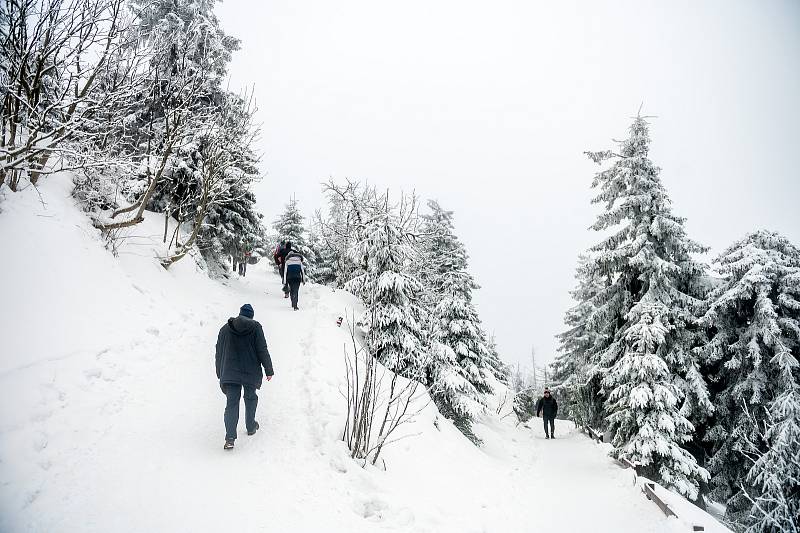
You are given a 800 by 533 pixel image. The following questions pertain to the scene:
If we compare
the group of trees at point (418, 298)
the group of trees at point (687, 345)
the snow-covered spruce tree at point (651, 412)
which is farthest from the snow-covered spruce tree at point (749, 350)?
the group of trees at point (418, 298)

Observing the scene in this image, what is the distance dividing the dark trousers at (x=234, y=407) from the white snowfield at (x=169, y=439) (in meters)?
0.24

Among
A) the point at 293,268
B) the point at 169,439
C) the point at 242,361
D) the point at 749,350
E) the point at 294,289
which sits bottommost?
the point at 169,439

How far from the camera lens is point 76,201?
28.4 feet

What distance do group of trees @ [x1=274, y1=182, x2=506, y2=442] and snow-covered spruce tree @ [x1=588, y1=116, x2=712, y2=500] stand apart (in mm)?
4947

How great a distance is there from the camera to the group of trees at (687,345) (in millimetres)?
9609

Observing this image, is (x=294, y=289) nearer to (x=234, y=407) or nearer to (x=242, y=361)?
(x=242, y=361)

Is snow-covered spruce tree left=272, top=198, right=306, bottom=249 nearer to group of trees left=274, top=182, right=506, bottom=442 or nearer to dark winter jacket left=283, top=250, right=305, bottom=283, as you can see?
group of trees left=274, top=182, right=506, bottom=442

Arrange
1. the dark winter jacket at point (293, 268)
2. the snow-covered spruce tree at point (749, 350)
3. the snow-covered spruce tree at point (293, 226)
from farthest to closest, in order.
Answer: the snow-covered spruce tree at point (293, 226) < the dark winter jacket at point (293, 268) < the snow-covered spruce tree at point (749, 350)

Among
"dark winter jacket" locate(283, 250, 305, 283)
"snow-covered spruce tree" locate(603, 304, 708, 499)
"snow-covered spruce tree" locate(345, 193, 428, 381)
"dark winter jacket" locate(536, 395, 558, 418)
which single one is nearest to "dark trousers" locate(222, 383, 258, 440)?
"snow-covered spruce tree" locate(345, 193, 428, 381)

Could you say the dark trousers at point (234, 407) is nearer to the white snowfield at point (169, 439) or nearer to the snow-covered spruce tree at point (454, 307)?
the white snowfield at point (169, 439)

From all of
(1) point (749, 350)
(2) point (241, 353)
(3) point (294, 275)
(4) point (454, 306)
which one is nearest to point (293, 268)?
(3) point (294, 275)

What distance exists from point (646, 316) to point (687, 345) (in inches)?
77.6

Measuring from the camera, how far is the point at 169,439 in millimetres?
4672

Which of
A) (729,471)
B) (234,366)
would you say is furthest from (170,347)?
(729,471)
